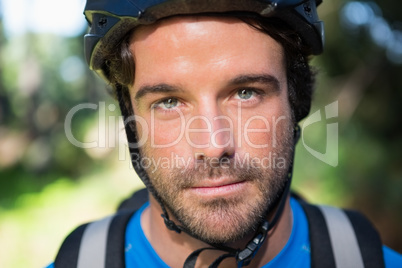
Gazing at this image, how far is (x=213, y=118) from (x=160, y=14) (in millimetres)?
561

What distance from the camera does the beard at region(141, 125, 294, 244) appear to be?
5.90 ft

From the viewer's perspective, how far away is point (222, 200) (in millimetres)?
1798

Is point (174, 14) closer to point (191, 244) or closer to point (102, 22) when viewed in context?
point (102, 22)

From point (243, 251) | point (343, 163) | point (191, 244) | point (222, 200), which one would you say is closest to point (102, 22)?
point (222, 200)

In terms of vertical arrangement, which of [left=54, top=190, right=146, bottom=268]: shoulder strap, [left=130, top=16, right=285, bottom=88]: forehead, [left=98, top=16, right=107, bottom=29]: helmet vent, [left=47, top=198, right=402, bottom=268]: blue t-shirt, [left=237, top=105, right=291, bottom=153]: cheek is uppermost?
[left=98, top=16, right=107, bottom=29]: helmet vent

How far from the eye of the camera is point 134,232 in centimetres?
224

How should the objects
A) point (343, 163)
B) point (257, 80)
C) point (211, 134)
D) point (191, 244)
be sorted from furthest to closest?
point (343, 163), point (191, 244), point (257, 80), point (211, 134)

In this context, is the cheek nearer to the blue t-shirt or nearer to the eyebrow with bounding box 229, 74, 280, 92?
the eyebrow with bounding box 229, 74, 280, 92

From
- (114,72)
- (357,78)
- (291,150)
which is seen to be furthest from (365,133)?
(114,72)

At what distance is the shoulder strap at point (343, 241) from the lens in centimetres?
200

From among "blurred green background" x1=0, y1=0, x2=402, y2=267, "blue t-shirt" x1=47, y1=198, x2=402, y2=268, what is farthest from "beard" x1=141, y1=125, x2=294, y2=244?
"blurred green background" x1=0, y1=0, x2=402, y2=267

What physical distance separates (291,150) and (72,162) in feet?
42.8

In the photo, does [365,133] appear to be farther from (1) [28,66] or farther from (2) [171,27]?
(1) [28,66]

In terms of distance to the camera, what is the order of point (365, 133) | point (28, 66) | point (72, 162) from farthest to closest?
point (28, 66) → point (72, 162) → point (365, 133)
